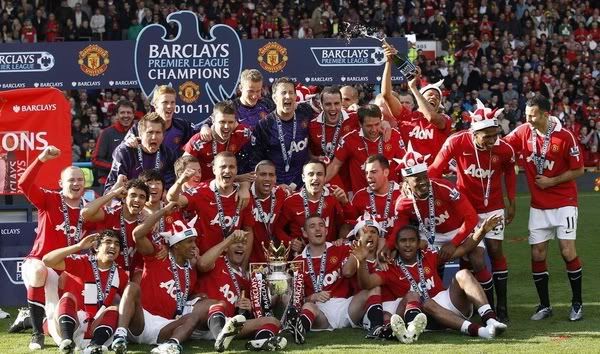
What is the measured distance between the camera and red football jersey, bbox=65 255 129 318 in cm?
865

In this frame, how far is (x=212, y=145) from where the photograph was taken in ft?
32.9

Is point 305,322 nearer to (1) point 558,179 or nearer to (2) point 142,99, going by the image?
(1) point 558,179

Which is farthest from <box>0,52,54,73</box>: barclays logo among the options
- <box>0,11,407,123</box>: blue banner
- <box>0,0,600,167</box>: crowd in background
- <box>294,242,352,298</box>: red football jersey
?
<box>0,0,600,167</box>: crowd in background

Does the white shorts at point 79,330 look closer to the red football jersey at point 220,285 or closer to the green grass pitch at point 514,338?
the green grass pitch at point 514,338

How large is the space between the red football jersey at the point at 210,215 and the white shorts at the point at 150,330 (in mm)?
915

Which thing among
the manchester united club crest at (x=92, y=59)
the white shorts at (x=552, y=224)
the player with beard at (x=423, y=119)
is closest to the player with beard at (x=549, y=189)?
the white shorts at (x=552, y=224)

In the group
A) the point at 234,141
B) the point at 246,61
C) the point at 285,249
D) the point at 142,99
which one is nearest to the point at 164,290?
the point at 285,249

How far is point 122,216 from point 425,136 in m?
3.20

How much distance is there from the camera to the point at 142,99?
20.1 metres

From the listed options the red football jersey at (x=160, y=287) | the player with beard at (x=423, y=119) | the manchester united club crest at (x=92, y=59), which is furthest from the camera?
the manchester united club crest at (x=92, y=59)

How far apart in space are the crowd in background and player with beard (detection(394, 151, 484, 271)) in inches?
427

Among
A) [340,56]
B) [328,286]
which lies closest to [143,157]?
[328,286]

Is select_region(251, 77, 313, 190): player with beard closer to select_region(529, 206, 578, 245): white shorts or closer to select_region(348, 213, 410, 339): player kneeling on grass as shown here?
select_region(348, 213, 410, 339): player kneeling on grass

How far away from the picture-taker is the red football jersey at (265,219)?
970 centimetres
